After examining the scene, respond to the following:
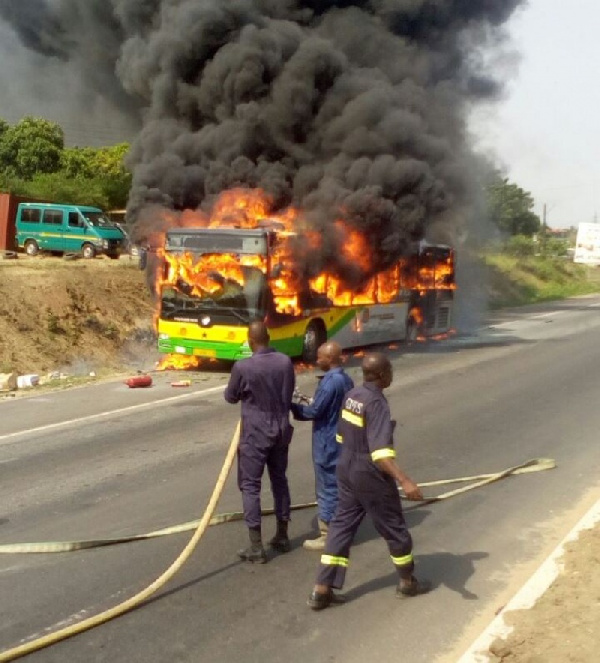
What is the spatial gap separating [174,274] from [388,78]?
11.3 metres

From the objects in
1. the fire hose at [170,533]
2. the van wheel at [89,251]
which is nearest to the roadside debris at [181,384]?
the fire hose at [170,533]

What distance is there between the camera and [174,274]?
15109 millimetres

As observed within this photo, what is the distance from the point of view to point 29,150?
35750mm

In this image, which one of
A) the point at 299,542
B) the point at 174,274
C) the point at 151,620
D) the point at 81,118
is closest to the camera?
the point at 151,620

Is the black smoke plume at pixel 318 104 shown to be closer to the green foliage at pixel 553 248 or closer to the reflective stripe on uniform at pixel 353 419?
the reflective stripe on uniform at pixel 353 419

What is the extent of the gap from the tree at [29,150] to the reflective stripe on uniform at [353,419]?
33.4 metres

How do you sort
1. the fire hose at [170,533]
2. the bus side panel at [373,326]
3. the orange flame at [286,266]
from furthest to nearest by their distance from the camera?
1. the bus side panel at [373,326]
2. the orange flame at [286,266]
3. the fire hose at [170,533]

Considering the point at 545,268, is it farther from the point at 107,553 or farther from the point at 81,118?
the point at 107,553

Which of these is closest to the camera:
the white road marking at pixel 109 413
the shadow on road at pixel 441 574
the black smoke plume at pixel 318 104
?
→ the shadow on road at pixel 441 574

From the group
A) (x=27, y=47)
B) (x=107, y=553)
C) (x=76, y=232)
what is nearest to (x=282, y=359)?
(x=107, y=553)

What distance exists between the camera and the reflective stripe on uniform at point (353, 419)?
480 centimetres

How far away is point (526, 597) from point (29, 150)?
34342 millimetres

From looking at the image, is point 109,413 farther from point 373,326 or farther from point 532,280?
point 532,280

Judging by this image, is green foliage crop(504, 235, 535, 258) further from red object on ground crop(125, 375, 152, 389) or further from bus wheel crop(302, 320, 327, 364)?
red object on ground crop(125, 375, 152, 389)
